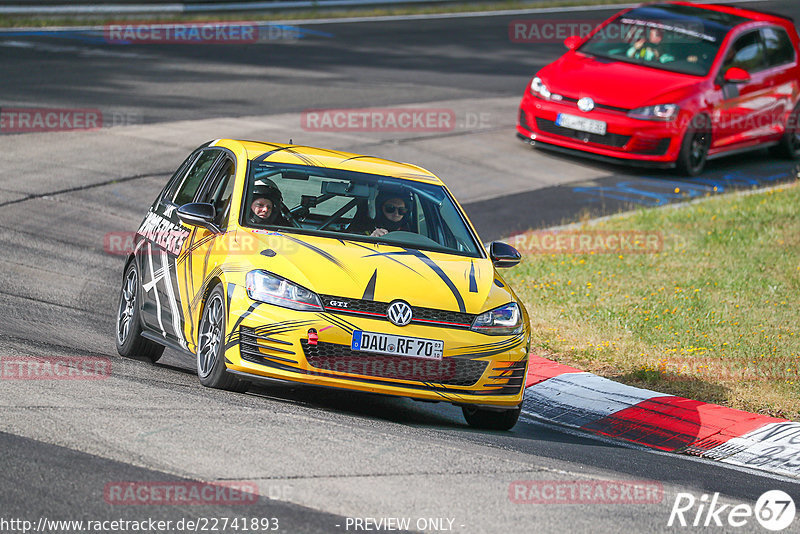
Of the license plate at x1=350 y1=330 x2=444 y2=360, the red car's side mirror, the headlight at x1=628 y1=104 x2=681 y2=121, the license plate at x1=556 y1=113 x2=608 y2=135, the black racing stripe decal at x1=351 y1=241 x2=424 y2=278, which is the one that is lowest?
the license plate at x1=556 y1=113 x2=608 y2=135

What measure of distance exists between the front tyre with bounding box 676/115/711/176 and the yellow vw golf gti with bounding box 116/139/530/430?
9.05 m

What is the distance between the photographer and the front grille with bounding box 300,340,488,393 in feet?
23.5

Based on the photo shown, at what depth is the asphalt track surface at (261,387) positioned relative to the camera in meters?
5.63

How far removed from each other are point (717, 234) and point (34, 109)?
31.3 ft

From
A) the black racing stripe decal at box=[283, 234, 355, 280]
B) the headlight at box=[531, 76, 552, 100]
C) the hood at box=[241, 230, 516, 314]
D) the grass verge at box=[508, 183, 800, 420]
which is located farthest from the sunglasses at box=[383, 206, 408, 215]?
the headlight at box=[531, 76, 552, 100]

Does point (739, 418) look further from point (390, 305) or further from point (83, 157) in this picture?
point (83, 157)

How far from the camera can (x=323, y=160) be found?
28.7 feet

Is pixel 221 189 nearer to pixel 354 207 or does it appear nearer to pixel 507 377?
pixel 354 207

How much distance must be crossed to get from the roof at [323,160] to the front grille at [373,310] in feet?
5.54

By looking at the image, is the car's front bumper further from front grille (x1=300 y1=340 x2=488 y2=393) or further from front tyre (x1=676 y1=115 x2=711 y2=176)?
front tyre (x1=676 y1=115 x2=711 y2=176)

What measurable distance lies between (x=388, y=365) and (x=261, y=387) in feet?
4.05

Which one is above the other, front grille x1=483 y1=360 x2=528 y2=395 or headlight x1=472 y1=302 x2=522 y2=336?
headlight x1=472 y1=302 x2=522 y2=336

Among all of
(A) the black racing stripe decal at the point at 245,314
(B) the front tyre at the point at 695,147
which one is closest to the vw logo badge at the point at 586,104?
(B) the front tyre at the point at 695,147

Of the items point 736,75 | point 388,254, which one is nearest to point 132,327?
point 388,254
